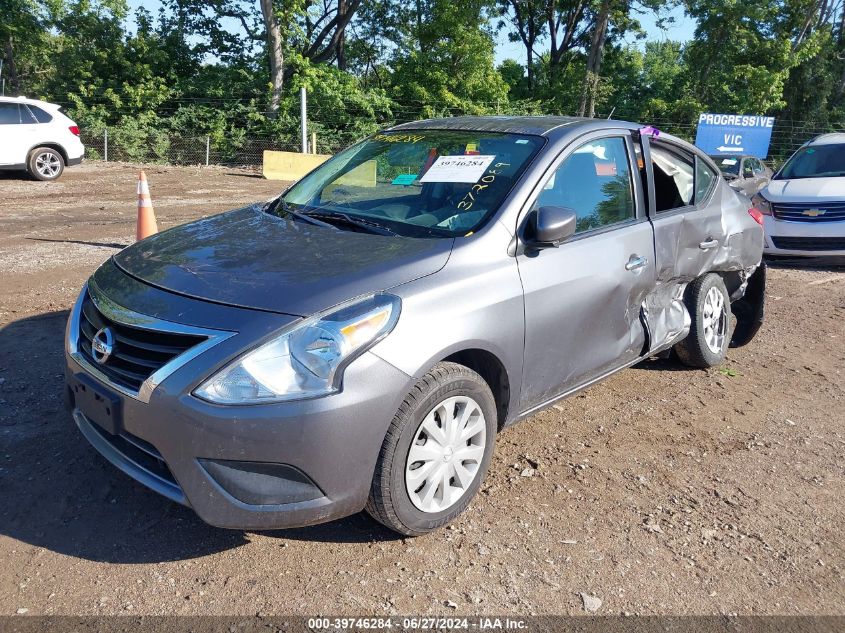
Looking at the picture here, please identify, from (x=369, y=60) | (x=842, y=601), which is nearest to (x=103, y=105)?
(x=369, y=60)

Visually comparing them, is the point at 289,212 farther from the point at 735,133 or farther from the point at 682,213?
the point at 735,133

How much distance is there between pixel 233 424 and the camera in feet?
8.02

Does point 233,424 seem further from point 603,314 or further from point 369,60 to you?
point 369,60

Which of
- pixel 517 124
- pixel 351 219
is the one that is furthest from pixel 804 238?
pixel 351 219

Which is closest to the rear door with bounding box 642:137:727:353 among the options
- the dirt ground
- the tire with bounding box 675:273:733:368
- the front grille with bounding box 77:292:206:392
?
the tire with bounding box 675:273:733:368

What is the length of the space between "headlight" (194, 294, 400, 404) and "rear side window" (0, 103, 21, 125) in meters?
13.6

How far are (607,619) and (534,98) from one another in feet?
115

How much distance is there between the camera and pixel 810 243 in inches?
355

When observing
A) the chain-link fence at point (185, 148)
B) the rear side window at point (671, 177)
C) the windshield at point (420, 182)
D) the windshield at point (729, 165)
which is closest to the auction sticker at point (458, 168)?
the windshield at point (420, 182)

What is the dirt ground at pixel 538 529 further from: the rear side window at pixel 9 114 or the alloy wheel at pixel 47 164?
the alloy wheel at pixel 47 164

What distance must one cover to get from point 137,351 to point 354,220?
4.27ft

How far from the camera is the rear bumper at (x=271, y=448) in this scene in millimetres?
2455

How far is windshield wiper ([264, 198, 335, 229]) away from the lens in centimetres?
356

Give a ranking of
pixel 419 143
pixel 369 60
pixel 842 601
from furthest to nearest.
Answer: pixel 369 60 < pixel 419 143 < pixel 842 601
